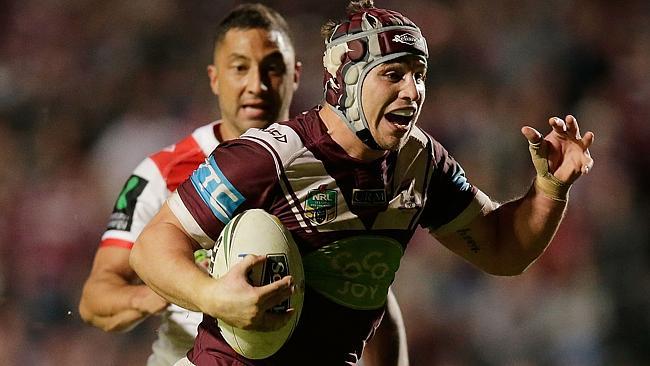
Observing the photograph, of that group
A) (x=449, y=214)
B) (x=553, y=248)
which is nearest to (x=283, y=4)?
(x=553, y=248)

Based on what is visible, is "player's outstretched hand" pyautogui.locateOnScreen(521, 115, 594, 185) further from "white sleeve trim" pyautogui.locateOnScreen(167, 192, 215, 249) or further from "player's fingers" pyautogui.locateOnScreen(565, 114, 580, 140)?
"white sleeve trim" pyautogui.locateOnScreen(167, 192, 215, 249)

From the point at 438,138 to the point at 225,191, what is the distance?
11.1 ft

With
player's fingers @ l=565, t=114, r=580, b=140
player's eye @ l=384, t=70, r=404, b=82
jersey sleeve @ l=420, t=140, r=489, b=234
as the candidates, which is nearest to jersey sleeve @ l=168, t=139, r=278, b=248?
player's eye @ l=384, t=70, r=404, b=82

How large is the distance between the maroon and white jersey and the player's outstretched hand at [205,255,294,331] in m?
0.32

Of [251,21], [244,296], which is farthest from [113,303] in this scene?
[244,296]

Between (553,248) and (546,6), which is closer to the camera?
(553,248)

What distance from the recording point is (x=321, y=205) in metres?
2.58

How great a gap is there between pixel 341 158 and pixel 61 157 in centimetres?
358

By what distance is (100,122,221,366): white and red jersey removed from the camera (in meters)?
3.68

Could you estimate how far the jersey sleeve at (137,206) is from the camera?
370 cm

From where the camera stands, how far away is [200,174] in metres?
2.56

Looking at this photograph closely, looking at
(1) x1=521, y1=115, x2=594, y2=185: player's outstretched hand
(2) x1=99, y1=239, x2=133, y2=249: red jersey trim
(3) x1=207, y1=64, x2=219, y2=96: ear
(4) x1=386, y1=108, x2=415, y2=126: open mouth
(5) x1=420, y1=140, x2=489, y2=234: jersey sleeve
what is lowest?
(2) x1=99, y1=239, x2=133, y2=249: red jersey trim

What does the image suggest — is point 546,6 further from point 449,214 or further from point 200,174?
point 200,174

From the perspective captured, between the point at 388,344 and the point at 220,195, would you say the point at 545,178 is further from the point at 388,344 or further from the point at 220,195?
the point at 388,344
